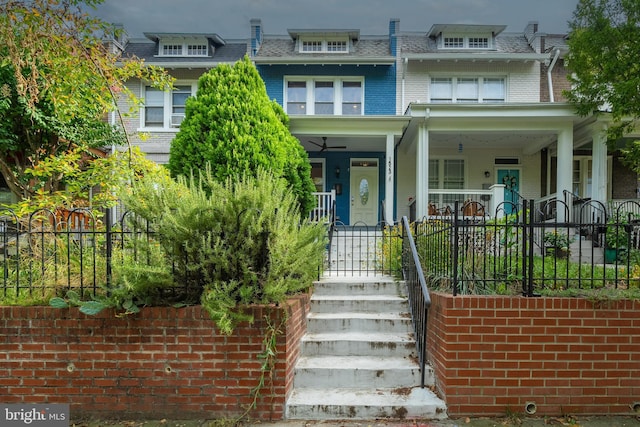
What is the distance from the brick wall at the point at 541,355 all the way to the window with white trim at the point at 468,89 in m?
11.6

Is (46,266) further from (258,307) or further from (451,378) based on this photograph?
(451,378)

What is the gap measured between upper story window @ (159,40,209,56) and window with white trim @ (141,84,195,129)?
6.50 ft

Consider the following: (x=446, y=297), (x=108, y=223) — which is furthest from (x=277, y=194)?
(x=446, y=297)

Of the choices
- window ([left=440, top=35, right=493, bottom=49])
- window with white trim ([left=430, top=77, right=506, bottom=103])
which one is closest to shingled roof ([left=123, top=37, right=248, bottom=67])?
window with white trim ([left=430, top=77, right=506, bottom=103])

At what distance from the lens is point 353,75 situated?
14.5 meters

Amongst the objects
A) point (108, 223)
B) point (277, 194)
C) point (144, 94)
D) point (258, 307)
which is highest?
point (144, 94)

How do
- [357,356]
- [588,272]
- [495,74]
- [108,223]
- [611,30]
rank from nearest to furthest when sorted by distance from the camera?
[108,223] → [357,356] → [588,272] → [611,30] → [495,74]

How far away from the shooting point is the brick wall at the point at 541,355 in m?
4.08

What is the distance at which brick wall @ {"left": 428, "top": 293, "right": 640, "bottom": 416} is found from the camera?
4.08m

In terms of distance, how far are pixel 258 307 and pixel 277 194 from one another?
1.27 metres

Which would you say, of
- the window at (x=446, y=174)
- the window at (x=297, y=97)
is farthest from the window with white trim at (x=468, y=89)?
the window at (x=297, y=97)

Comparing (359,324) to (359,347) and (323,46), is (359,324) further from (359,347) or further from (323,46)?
(323,46)

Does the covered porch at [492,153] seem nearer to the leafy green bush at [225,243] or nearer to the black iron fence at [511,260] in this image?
the black iron fence at [511,260]

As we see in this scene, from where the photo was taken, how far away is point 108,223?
4.35 m
